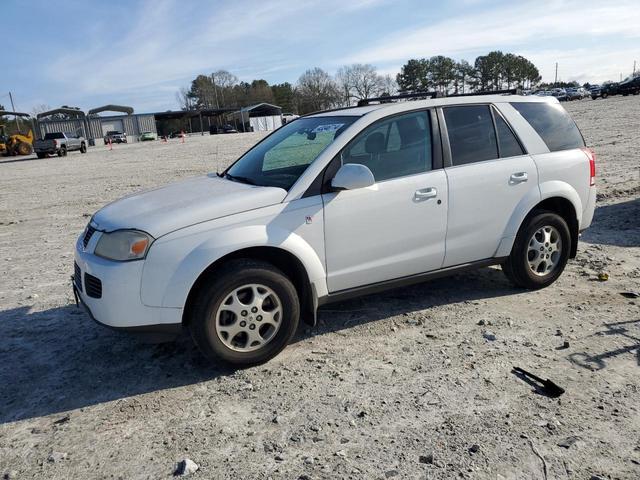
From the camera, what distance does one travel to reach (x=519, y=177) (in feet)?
15.9

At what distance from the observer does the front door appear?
162 inches

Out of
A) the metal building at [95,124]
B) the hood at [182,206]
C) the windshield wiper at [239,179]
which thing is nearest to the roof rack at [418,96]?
the windshield wiper at [239,179]

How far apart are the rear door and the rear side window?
33cm

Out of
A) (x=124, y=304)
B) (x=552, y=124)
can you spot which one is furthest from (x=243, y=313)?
(x=552, y=124)

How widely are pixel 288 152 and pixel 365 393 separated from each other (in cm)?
239

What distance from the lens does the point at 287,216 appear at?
154 inches

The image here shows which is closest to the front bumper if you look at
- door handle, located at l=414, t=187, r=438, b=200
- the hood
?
the hood

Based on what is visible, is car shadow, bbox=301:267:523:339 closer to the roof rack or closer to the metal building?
the roof rack

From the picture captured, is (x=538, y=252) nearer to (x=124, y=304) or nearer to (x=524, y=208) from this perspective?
(x=524, y=208)

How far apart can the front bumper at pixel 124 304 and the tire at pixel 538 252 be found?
3167 mm

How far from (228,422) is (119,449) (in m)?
0.64

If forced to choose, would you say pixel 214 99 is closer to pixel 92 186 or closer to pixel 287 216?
pixel 92 186

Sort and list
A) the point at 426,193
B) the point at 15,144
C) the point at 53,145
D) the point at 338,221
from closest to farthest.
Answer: the point at 338,221 < the point at 426,193 < the point at 53,145 < the point at 15,144

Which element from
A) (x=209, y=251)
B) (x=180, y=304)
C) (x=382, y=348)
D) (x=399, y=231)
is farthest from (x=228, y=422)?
(x=399, y=231)
